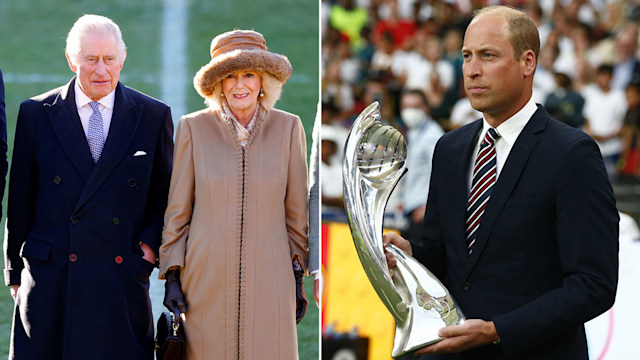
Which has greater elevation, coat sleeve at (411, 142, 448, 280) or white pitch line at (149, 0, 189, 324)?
white pitch line at (149, 0, 189, 324)

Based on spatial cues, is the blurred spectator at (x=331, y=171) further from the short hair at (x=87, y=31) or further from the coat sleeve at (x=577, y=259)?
the coat sleeve at (x=577, y=259)

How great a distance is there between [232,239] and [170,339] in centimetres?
41

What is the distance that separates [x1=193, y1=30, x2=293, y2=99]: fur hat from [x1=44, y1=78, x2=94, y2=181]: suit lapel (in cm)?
45

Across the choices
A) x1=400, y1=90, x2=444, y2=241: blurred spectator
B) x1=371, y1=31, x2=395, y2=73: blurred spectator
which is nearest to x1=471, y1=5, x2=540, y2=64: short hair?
x1=400, y1=90, x2=444, y2=241: blurred spectator

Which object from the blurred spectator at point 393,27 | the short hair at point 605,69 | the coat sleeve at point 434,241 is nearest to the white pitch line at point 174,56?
the blurred spectator at point 393,27

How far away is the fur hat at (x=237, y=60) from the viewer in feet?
11.8

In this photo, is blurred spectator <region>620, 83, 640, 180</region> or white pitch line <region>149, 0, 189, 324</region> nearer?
blurred spectator <region>620, 83, 640, 180</region>

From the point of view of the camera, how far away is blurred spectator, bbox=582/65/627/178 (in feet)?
28.3

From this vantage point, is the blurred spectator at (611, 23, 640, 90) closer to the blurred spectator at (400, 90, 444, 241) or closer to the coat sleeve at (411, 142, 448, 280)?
the blurred spectator at (400, 90, 444, 241)

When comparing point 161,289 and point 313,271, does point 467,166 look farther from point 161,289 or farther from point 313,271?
point 161,289

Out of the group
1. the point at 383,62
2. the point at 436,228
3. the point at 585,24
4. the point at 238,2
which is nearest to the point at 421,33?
the point at 383,62

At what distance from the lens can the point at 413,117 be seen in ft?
27.8

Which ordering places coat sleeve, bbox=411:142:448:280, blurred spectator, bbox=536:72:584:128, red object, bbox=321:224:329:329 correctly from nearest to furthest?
1. coat sleeve, bbox=411:142:448:280
2. red object, bbox=321:224:329:329
3. blurred spectator, bbox=536:72:584:128

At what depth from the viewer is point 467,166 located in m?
2.82
